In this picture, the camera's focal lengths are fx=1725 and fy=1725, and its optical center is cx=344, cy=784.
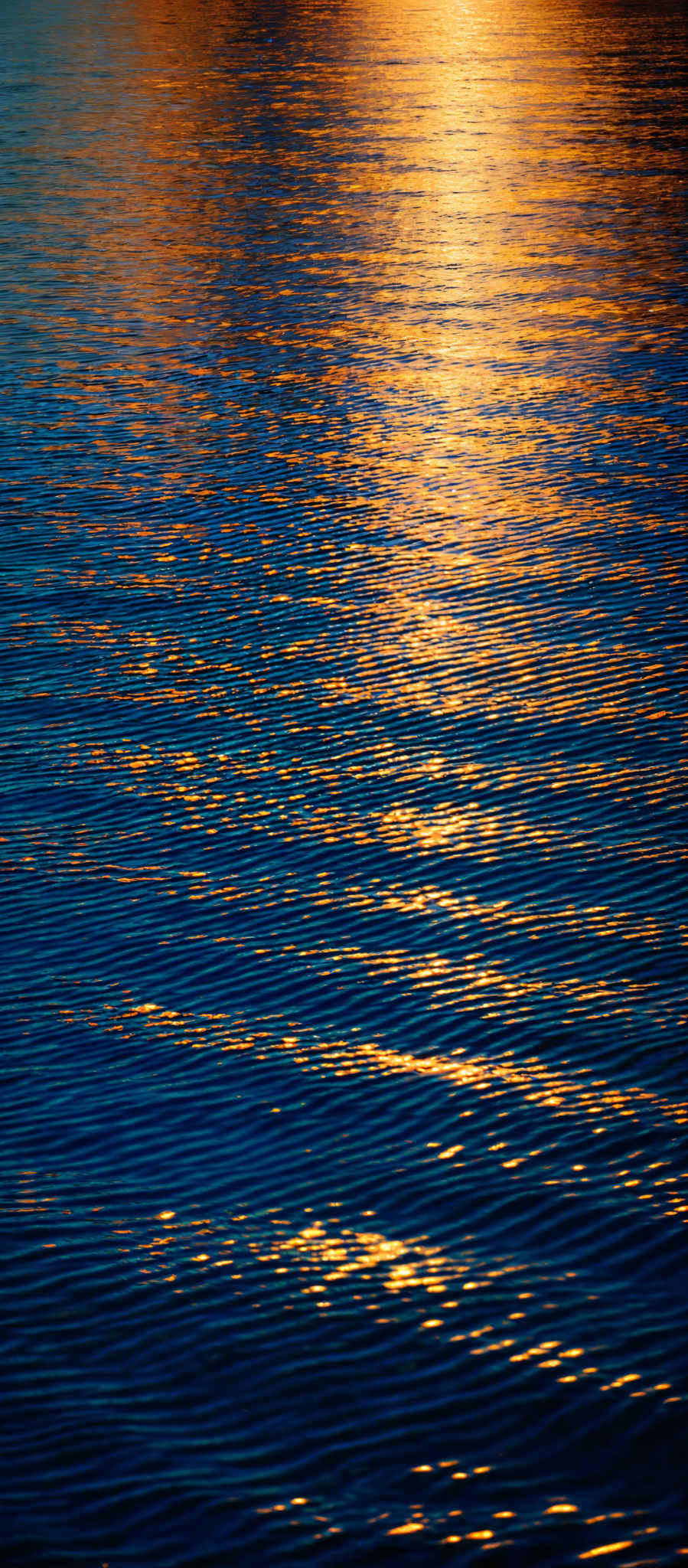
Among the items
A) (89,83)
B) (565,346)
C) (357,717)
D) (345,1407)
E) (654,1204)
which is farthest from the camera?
(89,83)

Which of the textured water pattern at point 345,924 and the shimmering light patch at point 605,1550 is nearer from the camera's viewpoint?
the shimmering light patch at point 605,1550

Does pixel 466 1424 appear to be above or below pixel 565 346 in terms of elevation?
below

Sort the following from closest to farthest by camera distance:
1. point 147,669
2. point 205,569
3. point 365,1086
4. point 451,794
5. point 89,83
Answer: point 365,1086 → point 451,794 → point 147,669 → point 205,569 → point 89,83

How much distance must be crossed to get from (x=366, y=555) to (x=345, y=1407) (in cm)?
640

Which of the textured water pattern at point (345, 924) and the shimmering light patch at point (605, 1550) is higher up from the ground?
the textured water pattern at point (345, 924)

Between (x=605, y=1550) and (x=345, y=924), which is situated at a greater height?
(x=345, y=924)

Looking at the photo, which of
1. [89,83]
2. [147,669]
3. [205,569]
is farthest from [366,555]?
[89,83]

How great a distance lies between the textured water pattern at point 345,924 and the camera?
4695 mm

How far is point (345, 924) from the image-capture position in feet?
22.6

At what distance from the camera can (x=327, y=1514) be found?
446 cm

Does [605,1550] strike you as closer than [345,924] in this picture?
Yes

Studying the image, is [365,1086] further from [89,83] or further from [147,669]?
[89,83]

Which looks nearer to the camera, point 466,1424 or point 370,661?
point 466,1424

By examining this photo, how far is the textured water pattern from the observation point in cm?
470
